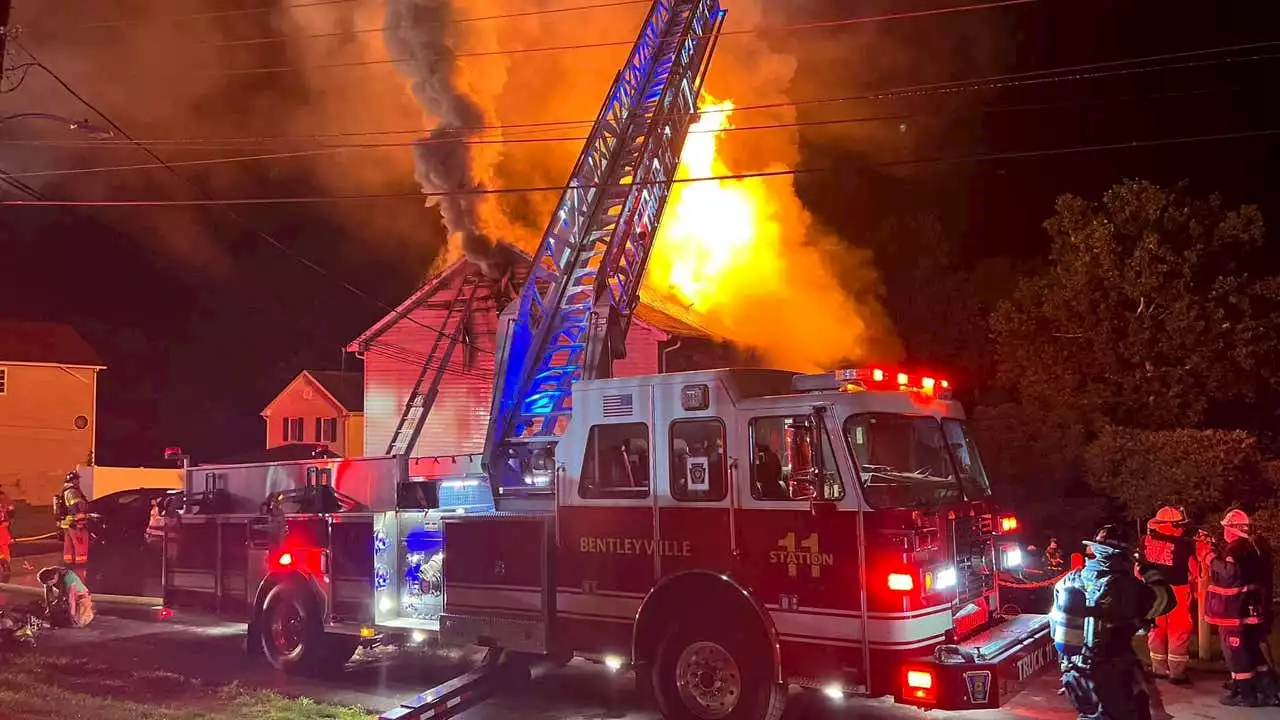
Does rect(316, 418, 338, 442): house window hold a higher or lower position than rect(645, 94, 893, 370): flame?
lower

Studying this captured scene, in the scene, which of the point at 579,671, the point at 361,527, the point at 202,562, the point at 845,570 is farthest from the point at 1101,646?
the point at 202,562

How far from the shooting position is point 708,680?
21.8 feet

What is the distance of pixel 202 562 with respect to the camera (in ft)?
34.3

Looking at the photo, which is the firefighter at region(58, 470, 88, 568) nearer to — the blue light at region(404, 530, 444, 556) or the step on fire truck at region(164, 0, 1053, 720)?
the step on fire truck at region(164, 0, 1053, 720)

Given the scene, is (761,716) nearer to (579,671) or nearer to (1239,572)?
(579,671)

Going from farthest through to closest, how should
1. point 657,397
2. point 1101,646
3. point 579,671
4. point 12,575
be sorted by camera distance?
1. point 12,575
2. point 579,671
3. point 657,397
4. point 1101,646

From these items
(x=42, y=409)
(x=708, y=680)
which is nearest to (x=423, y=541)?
(x=708, y=680)

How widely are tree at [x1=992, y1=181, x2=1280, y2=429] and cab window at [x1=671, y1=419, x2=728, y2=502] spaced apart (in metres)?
11.7

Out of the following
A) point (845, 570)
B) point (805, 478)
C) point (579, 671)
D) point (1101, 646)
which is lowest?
point (579, 671)

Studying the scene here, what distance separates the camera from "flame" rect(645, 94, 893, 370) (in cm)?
2311

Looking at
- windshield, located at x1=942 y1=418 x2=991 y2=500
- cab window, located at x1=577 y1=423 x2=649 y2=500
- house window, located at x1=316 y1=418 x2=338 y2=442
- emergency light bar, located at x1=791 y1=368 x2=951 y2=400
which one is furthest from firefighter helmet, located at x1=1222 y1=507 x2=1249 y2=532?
Result: house window, located at x1=316 y1=418 x2=338 y2=442

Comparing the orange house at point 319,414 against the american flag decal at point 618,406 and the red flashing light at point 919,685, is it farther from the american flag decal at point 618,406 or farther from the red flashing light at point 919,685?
the red flashing light at point 919,685

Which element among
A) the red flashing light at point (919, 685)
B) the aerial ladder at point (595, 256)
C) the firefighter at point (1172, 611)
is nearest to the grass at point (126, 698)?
the aerial ladder at point (595, 256)

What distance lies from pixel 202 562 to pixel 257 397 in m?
51.8
